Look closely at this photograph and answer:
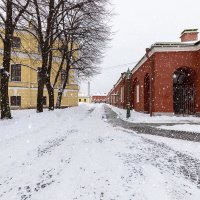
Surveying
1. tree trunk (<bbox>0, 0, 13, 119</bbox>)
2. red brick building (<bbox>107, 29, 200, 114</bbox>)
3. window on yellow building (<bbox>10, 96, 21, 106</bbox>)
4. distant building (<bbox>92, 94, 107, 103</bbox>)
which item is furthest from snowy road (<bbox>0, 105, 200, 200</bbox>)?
distant building (<bbox>92, 94, 107, 103</bbox>)

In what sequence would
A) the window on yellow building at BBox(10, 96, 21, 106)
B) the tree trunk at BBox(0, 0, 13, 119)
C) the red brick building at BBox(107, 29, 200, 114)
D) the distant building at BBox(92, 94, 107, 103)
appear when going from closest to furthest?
the tree trunk at BBox(0, 0, 13, 119) < the red brick building at BBox(107, 29, 200, 114) < the window on yellow building at BBox(10, 96, 21, 106) < the distant building at BBox(92, 94, 107, 103)

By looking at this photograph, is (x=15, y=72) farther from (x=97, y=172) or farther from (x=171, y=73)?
(x=97, y=172)

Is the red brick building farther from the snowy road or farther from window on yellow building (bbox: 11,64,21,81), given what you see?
window on yellow building (bbox: 11,64,21,81)

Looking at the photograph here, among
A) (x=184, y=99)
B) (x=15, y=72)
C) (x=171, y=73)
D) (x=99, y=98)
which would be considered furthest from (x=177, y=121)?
(x=99, y=98)

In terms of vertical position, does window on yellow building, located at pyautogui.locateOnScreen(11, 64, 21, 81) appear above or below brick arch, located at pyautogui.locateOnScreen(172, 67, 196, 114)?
above

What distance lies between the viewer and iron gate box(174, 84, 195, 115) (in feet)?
62.8

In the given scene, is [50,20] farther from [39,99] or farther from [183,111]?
[183,111]

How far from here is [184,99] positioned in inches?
770

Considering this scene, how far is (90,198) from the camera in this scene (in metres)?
3.20

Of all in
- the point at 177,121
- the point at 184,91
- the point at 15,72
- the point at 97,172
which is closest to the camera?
the point at 97,172

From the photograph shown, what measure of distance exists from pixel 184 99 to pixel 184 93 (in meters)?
0.46

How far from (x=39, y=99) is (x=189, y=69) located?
11431 mm

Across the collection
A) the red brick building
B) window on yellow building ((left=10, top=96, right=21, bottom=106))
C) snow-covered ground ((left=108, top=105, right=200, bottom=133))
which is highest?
the red brick building

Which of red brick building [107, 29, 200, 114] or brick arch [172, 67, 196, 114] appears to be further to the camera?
Answer: brick arch [172, 67, 196, 114]
